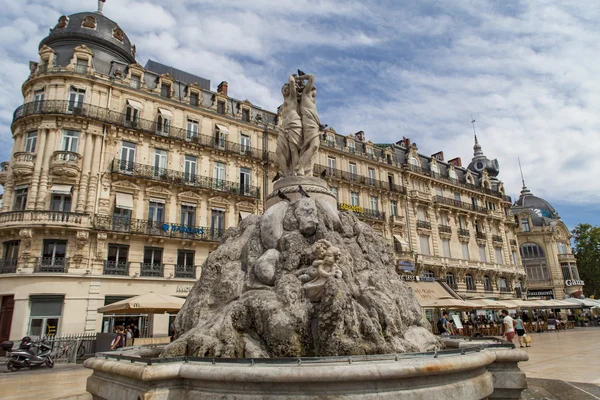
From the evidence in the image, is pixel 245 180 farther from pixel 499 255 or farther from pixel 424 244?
pixel 499 255

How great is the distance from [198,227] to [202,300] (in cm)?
1905

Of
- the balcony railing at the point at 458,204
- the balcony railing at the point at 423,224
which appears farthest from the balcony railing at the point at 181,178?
the balcony railing at the point at 458,204

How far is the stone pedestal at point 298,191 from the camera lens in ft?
30.8

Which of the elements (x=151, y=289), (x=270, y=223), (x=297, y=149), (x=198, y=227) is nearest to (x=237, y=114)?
(x=198, y=227)

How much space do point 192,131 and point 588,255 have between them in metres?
50.2

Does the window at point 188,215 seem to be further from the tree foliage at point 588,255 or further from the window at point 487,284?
the tree foliage at point 588,255

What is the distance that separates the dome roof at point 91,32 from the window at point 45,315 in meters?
16.3

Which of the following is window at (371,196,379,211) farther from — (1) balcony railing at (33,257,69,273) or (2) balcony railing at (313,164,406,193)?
(1) balcony railing at (33,257,69,273)

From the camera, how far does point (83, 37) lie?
1025 inches

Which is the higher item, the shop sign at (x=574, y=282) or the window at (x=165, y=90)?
the window at (x=165, y=90)

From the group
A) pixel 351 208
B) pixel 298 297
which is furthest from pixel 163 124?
pixel 298 297

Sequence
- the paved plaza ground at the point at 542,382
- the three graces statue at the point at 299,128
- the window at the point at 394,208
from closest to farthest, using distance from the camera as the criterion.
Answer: the paved plaza ground at the point at 542,382 → the three graces statue at the point at 299,128 → the window at the point at 394,208

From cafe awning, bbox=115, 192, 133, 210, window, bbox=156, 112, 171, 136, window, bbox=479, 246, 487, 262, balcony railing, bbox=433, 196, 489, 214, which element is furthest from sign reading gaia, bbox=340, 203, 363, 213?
window, bbox=479, 246, 487, 262

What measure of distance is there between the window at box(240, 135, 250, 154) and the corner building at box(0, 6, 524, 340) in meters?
0.17
